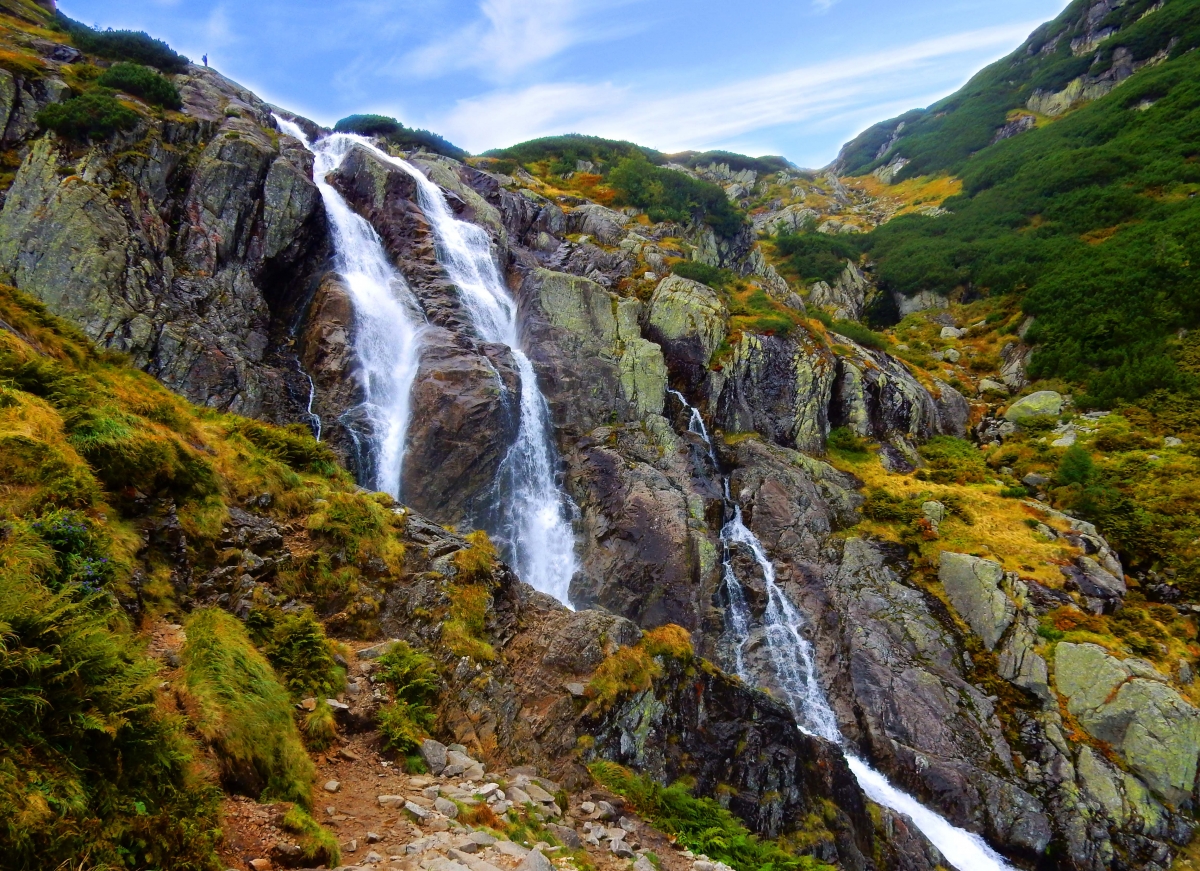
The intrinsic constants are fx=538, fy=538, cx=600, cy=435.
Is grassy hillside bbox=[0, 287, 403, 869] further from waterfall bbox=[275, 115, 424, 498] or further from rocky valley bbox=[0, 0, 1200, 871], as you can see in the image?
waterfall bbox=[275, 115, 424, 498]

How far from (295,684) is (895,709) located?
63.8 feet

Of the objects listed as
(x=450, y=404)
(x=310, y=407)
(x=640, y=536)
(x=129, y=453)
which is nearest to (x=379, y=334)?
(x=310, y=407)

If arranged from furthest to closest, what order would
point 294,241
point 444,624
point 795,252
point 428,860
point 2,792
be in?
point 795,252, point 294,241, point 444,624, point 428,860, point 2,792

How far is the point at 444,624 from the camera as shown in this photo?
10805 mm

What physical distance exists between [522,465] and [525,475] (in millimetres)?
498

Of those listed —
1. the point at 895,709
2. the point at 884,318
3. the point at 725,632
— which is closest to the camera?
the point at 895,709

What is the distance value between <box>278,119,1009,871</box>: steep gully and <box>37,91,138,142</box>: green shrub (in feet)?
30.4

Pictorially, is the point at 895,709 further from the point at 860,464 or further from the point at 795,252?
the point at 795,252

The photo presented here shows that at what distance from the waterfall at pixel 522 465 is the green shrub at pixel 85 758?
16363mm

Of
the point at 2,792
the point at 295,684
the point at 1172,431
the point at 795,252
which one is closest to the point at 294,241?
the point at 295,684

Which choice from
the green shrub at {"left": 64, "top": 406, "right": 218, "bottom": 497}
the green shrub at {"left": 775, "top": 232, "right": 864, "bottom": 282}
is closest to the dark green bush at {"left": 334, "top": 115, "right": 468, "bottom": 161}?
the green shrub at {"left": 775, "top": 232, "right": 864, "bottom": 282}

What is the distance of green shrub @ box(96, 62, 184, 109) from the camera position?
28.1m

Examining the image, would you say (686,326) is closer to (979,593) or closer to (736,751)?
(979,593)

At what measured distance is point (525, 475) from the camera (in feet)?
78.2
